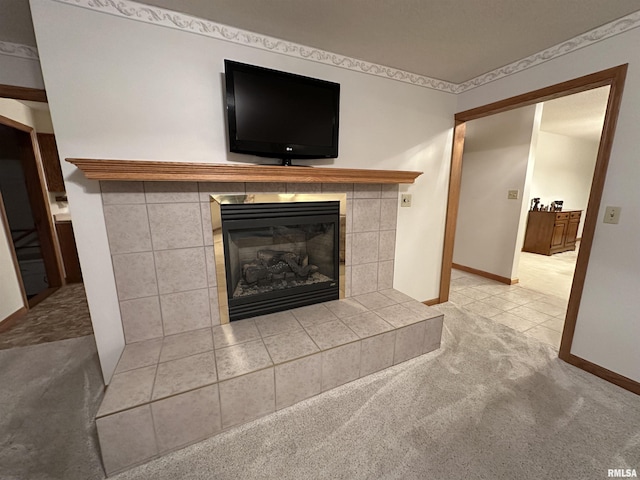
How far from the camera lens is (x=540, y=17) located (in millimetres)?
1492

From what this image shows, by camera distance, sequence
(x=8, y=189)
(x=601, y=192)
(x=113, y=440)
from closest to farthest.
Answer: (x=113, y=440), (x=601, y=192), (x=8, y=189)

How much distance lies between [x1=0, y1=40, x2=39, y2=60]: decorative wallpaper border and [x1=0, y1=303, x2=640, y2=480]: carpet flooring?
2.14 m

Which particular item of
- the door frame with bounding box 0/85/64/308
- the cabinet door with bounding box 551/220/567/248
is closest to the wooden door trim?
the door frame with bounding box 0/85/64/308

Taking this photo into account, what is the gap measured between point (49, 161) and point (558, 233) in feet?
26.7

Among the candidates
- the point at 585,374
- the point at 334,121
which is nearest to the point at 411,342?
the point at 585,374

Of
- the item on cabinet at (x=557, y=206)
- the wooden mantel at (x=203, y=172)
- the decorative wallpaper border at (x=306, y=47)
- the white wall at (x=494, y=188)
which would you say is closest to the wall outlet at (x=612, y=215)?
the decorative wallpaper border at (x=306, y=47)

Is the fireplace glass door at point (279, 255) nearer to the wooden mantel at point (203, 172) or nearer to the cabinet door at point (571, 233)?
the wooden mantel at point (203, 172)

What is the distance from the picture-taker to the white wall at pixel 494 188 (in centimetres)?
333

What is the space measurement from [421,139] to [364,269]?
4.33ft

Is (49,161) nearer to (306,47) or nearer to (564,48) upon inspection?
(306,47)

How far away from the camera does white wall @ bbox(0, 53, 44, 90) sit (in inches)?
64.9

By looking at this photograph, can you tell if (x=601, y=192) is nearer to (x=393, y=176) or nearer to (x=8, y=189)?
(x=393, y=176)

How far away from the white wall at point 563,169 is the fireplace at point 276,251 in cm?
512

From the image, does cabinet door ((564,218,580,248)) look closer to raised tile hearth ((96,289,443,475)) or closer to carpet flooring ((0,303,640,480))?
carpet flooring ((0,303,640,480))
